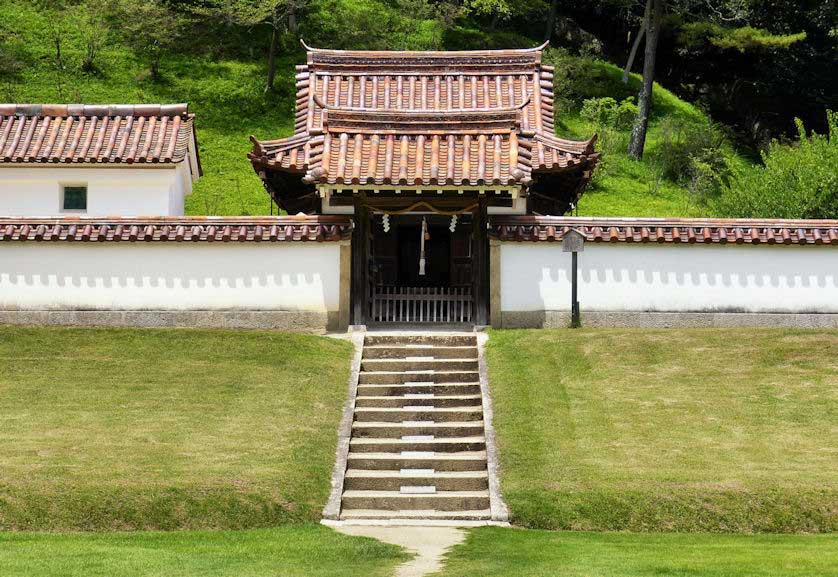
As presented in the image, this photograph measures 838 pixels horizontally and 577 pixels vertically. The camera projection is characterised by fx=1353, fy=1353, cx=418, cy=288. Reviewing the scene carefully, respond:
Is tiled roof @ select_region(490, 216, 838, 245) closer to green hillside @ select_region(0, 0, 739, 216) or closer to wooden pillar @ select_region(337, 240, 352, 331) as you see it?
wooden pillar @ select_region(337, 240, 352, 331)

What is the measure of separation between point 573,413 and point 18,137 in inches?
665

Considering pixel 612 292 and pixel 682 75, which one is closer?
pixel 612 292

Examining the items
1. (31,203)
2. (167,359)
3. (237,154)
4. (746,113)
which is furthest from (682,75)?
(167,359)

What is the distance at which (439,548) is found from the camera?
1548 cm

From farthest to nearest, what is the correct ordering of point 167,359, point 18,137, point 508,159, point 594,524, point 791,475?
point 18,137 < point 508,159 < point 167,359 < point 791,475 < point 594,524

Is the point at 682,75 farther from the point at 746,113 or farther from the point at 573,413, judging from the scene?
the point at 573,413

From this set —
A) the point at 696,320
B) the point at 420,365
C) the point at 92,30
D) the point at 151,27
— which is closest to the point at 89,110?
the point at 420,365

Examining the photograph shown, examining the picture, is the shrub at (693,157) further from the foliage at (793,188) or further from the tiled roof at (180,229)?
the tiled roof at (180,229)

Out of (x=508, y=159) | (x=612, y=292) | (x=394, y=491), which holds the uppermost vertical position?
(x=508, y=159)

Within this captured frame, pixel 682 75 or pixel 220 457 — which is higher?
pixel 682 75

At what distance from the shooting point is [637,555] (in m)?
14.3

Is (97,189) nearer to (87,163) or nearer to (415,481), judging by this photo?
(87,163)

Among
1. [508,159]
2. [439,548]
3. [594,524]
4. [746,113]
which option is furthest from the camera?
[746,113]

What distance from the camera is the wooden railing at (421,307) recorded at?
89.2 feet
